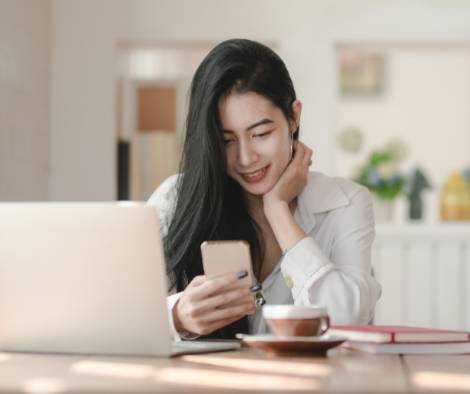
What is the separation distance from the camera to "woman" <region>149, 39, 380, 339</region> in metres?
2.06

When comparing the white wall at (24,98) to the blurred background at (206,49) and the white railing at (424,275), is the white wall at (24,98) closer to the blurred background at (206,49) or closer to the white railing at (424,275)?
the blurred background at (206,49)

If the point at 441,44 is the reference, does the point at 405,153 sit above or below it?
below

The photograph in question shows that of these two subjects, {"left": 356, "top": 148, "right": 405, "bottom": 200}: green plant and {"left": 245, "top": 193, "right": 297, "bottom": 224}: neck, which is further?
{"left": 356, "top": 148, "right": 405, "bottom": 200}: green plant

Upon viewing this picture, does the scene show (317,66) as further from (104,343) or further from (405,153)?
(104,343)

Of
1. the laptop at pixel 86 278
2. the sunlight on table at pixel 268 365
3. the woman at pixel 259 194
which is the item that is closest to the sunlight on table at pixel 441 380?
the sunlight on table at pixel 268 365

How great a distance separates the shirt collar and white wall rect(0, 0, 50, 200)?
1.50m

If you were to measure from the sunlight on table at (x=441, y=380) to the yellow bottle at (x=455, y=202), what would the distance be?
121 inches

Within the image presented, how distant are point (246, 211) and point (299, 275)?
1.31 feet

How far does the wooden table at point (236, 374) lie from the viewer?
3.51 feet

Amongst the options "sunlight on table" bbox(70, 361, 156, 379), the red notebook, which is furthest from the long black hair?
"sunlight on table" bbox(70, 361, 156, 379)

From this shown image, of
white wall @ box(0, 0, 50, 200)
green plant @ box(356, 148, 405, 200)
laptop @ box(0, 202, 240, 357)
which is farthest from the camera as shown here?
green plant @ box(356, 148, 405, 200)

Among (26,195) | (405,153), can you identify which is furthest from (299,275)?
(405,153)

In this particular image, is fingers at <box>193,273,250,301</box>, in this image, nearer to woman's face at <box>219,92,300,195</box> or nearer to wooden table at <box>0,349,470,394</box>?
wooden table at <box>0,349,470,394</box>

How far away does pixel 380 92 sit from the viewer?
6.43 metres
